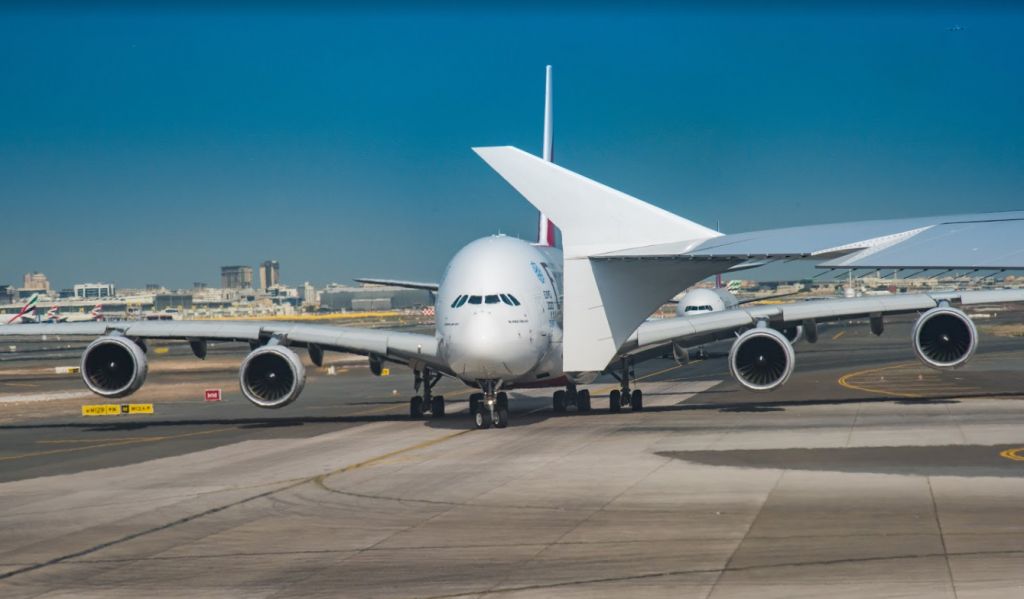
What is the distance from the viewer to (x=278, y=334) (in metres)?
31.9

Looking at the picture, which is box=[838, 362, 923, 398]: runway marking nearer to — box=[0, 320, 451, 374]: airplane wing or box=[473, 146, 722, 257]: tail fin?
box=[0, 320, 451, 374]: airplane wing

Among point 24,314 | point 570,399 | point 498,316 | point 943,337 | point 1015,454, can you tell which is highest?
point 24,314

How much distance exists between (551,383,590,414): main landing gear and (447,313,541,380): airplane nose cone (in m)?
7.23

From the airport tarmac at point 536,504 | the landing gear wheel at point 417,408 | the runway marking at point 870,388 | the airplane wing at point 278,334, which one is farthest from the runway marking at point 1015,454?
the landing gear wheel at point 417,408

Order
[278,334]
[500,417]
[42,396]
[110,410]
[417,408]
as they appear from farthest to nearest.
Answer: [42,396] < [110,410] < [417,408] < [278,334] < [500,417]

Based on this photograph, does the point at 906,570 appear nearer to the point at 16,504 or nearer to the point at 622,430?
the point at 16,504

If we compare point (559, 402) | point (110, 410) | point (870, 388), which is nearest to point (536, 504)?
point (559, 402)

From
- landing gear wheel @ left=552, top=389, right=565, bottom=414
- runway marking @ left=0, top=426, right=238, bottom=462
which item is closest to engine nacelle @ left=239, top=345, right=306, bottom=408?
runway marking @ left=0, top=426, right=238, bottom=462

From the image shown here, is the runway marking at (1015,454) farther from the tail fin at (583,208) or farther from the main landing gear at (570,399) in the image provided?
the main landing gear at (570,399)

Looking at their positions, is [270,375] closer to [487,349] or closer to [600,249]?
[487,349]

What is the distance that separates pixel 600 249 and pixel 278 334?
48.1ft

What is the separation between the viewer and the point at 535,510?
16578mm

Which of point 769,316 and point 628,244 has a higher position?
point 628,244

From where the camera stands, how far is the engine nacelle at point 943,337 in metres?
32.1
